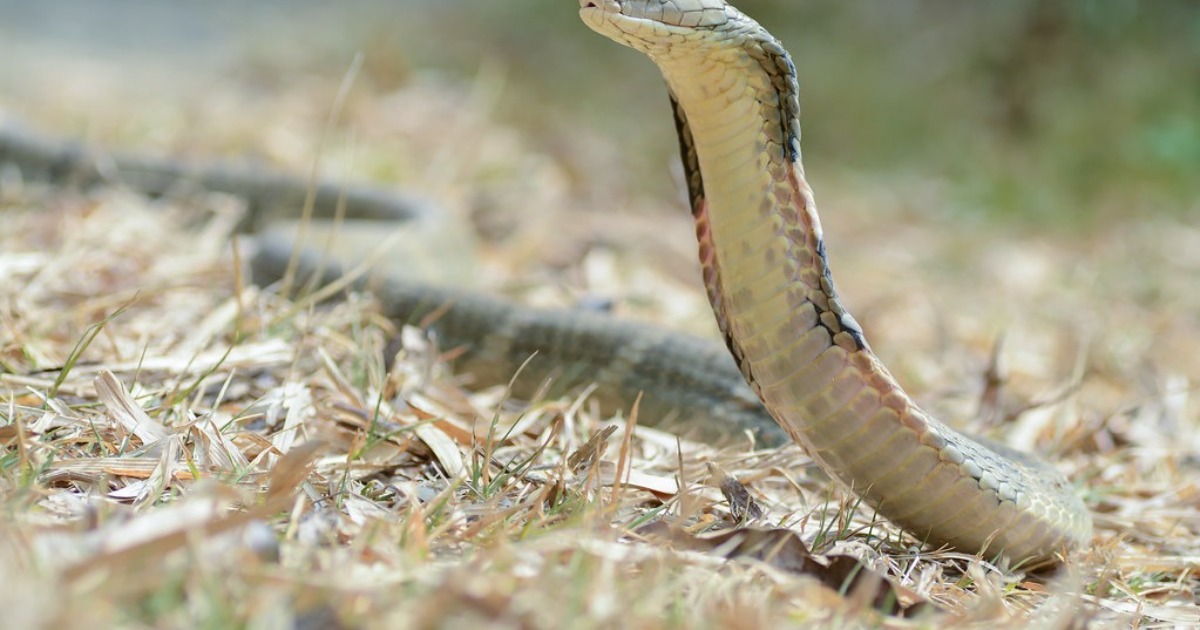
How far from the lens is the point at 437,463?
8.09ft

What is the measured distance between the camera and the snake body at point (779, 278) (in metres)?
2.20

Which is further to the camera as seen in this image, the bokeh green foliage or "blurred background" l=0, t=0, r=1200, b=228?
the bokeh green foliage

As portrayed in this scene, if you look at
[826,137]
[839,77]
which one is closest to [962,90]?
[839,77]

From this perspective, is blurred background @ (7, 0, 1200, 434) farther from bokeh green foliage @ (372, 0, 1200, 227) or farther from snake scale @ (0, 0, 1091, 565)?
snake scale @ (0, 0, 1091, 565)

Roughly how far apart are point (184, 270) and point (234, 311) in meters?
0.87

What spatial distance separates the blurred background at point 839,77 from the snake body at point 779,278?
5.71m

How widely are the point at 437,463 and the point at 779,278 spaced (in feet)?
2.67

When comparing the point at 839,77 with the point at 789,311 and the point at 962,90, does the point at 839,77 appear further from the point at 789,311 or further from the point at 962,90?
the point at 789,311

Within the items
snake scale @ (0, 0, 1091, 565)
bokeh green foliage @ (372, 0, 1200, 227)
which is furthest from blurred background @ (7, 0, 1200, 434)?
snake scale @ (0, 0, 1091, 565)

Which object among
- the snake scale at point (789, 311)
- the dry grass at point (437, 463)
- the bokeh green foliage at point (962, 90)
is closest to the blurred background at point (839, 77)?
the bokeh green foliage at point (962, 90)

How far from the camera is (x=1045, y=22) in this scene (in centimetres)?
1073

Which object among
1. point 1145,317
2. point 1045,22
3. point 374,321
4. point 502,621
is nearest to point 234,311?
point 374,321

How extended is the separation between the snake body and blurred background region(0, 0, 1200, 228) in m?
5.71

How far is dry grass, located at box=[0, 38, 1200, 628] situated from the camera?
1.53 m
